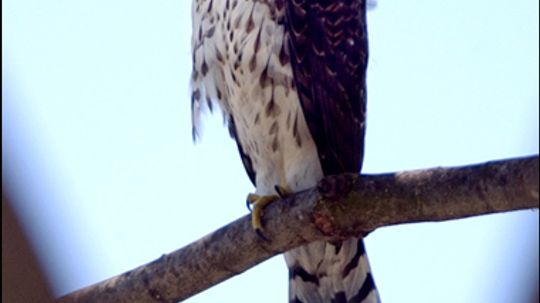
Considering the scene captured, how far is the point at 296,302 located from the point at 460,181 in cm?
206

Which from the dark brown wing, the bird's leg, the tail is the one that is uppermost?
the dark brown wing

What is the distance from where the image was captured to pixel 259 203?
354cm

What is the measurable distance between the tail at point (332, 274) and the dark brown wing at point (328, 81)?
1.72ft

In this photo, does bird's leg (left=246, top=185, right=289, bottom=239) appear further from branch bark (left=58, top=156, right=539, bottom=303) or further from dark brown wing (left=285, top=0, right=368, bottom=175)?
dark brown wing (left=285, top=0, right=368, bottom=175)

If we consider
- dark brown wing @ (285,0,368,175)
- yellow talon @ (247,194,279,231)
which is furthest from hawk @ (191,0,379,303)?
yellow talon @ (247,194,279,231)

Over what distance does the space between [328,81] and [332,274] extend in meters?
1.06

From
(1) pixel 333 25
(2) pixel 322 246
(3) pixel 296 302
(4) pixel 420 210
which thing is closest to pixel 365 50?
(1) pixel 333 25

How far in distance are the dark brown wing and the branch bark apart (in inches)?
20.3

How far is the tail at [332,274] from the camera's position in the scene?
4.10 m

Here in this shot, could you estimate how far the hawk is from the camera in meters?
3.77

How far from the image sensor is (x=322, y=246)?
415 cm

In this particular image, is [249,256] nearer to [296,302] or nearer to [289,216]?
[289,216]

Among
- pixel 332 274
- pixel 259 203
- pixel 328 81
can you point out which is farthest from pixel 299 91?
pixel 332 274

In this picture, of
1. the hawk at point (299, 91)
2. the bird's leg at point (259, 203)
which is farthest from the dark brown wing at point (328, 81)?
the bird's leg at point (259, 203)
